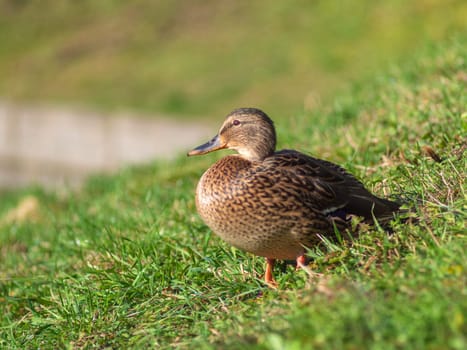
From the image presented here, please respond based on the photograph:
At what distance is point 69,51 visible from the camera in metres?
17.2

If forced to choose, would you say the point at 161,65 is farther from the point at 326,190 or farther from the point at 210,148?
the point at 326,190

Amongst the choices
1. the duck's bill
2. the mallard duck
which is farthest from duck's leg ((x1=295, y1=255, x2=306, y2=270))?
the duck's bill

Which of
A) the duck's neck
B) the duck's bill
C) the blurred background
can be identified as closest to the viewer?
the duck's neck

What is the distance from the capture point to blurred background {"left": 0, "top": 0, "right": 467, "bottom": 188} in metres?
12.6

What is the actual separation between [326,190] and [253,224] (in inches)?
16.4

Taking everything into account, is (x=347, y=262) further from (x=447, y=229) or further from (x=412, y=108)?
(x=412, y=108)

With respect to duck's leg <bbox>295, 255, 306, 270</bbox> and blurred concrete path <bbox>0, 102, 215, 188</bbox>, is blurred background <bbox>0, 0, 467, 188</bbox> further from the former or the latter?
duck's leg <bbox>295, 255, 306, 270</bbox>

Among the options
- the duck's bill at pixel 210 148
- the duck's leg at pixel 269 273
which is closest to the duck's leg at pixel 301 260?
the duck's leg at pixel 269 273

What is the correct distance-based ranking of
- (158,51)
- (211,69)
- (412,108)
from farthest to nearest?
(158,51) < (211,69) < (412,108)

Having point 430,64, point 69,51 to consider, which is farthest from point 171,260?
point 69,51

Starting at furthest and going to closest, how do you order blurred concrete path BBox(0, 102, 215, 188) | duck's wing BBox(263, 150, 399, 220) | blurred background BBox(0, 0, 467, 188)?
blurred background BBox(0, 0, 467, 188), blurred concrete path BBox(0, 102, 215, 188), duck's wing BBox(263, 150, 399, 220)

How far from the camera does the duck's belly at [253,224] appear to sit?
135 inches

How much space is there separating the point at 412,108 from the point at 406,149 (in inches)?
29.1

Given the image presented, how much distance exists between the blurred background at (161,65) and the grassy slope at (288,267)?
198 inches
